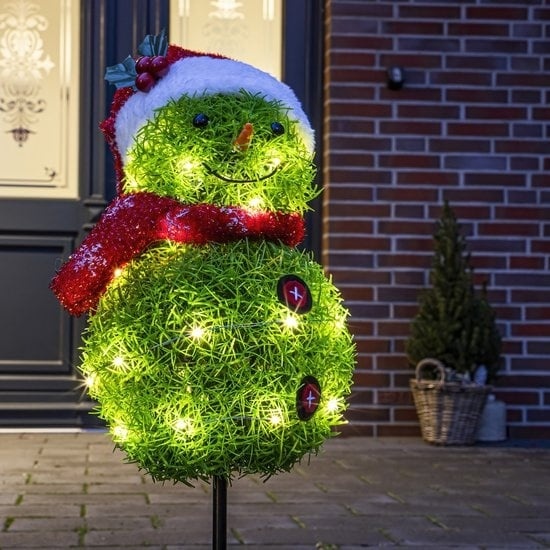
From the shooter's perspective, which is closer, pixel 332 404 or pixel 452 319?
pixel 332 404

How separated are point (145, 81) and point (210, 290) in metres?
0.58

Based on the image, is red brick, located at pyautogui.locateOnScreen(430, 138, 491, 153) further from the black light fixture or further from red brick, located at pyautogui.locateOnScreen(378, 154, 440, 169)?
the black light fixture

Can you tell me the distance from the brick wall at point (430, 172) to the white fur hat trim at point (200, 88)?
2.90 m

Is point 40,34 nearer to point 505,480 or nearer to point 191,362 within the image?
point 505,480

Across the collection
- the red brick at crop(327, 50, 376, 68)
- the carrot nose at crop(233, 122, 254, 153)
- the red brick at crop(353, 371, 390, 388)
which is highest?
the red brick at crop(327, 50, 376, 68)

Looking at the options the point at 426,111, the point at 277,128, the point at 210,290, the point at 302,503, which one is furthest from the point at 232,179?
the point at 426,111

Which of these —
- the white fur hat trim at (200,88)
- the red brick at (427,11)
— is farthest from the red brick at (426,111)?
the white fur hat trim at (200,88)

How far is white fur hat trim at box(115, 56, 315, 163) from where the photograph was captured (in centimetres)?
254

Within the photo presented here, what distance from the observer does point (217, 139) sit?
2.47 meters

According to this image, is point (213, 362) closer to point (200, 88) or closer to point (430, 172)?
point (200, 88)

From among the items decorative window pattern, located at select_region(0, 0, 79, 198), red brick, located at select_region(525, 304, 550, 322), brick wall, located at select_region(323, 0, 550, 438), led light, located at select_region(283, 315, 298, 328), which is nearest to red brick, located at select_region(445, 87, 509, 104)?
brick wall, located at select_region(323, 0, 550, 438)

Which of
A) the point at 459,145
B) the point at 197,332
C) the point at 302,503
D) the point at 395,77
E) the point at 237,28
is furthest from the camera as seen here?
the point at 237,28

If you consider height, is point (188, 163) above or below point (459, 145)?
below

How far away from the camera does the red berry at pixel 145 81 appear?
2.60 m
